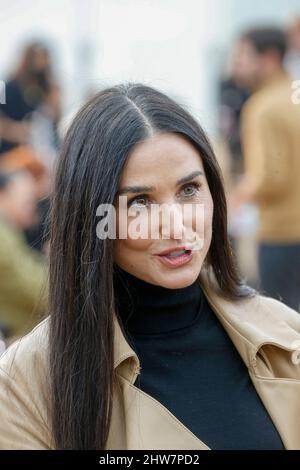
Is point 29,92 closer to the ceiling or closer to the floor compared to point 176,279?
closer to the ceiling

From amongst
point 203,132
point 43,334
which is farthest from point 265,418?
point 203,132

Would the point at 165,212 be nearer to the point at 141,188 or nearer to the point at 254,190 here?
the point at 141,188

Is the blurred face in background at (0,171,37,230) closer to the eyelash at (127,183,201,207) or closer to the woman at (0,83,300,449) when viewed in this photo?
the woman at (0,83,300,449)

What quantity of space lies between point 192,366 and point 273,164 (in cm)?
268

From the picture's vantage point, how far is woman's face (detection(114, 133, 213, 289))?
1.82m

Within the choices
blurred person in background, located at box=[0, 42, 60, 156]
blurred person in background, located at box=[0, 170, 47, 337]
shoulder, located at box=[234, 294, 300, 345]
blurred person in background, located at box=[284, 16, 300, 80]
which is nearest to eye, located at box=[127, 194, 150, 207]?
shoulder, located at box=[234, 294, 300, 345]

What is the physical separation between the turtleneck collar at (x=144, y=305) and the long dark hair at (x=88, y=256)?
0.14 meters

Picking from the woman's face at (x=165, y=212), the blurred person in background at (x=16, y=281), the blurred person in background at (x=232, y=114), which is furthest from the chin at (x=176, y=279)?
the blurred person in background at (x=232, y=114)

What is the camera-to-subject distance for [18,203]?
4359 mm

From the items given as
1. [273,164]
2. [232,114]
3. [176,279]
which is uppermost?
[232,114]

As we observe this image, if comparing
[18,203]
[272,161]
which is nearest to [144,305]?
[18,203]

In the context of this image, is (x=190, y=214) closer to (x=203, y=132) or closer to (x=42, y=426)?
(x=203, y=132)

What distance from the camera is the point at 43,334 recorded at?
74.7 inches
